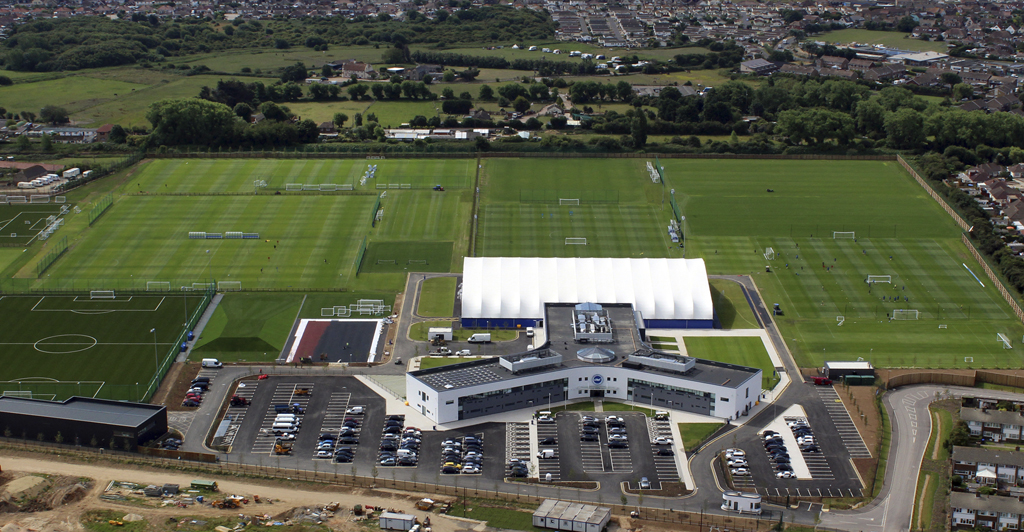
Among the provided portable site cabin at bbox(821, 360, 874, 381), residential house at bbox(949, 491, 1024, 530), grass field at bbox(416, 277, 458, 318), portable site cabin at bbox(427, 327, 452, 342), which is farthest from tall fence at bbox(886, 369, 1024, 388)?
grass field at bbox(416, 277, 458, 318)

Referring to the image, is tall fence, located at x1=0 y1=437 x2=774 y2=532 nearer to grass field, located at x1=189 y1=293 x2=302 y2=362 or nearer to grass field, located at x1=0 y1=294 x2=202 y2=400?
grass field, located at x1=0 y1=294 x2=202 y2=400

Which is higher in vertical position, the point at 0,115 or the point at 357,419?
the point at 357,419

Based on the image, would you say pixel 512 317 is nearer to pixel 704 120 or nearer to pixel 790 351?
pixel 790 351

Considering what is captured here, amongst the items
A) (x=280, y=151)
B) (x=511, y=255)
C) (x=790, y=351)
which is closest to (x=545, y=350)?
(x=790, y=351)

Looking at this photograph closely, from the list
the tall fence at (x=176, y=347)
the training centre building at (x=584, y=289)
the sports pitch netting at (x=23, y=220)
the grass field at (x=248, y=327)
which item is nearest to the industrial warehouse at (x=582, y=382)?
the training centre building at (x=584, y=289)

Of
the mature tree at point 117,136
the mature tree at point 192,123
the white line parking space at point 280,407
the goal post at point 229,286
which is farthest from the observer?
the mature tree at point 117,136

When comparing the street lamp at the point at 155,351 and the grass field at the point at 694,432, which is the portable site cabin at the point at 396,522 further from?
the street lamp at the point at 155,351
